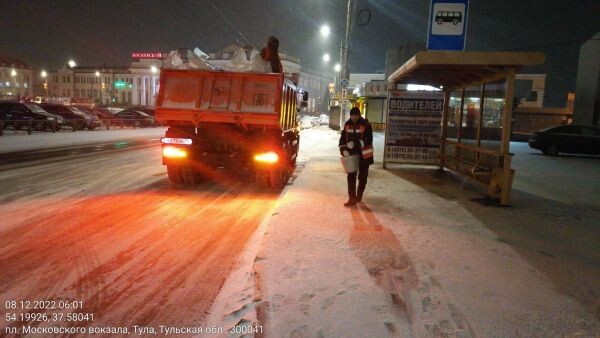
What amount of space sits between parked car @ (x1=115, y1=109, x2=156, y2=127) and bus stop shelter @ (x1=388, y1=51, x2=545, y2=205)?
27.6 meters

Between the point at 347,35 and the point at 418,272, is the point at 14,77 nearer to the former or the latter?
the point at 347,35

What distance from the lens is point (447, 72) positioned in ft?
36.2

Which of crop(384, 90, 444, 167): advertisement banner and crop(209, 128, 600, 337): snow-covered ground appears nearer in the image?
crop(209, 128, 600, 337): snow-covered ground

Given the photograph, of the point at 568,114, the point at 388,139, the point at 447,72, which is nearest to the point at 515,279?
the point at 447,72

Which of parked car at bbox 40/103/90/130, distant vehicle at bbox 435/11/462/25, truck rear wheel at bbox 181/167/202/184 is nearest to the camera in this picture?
distant vehicle at bbox 435/11/462/25

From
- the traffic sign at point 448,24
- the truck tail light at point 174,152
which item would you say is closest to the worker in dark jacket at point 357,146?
the traffic sign at point 448,24

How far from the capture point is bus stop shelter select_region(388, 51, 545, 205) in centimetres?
862

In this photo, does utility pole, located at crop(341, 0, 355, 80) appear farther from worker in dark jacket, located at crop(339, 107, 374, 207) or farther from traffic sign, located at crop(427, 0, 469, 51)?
worker in dark jacket, located at crop(339, 107, 374, 207)

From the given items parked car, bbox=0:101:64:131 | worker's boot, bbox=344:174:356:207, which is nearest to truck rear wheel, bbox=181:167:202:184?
worker's boot, bbox=344:174:356:207

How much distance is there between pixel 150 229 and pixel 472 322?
4.60 m

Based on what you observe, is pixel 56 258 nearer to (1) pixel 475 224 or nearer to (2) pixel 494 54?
(1) pixel 475 224

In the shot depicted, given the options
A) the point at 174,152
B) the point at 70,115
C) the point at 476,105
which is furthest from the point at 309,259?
the point at 70,115

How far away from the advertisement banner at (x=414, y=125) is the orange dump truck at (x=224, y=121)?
4705mm

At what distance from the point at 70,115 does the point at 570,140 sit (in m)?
28.5
